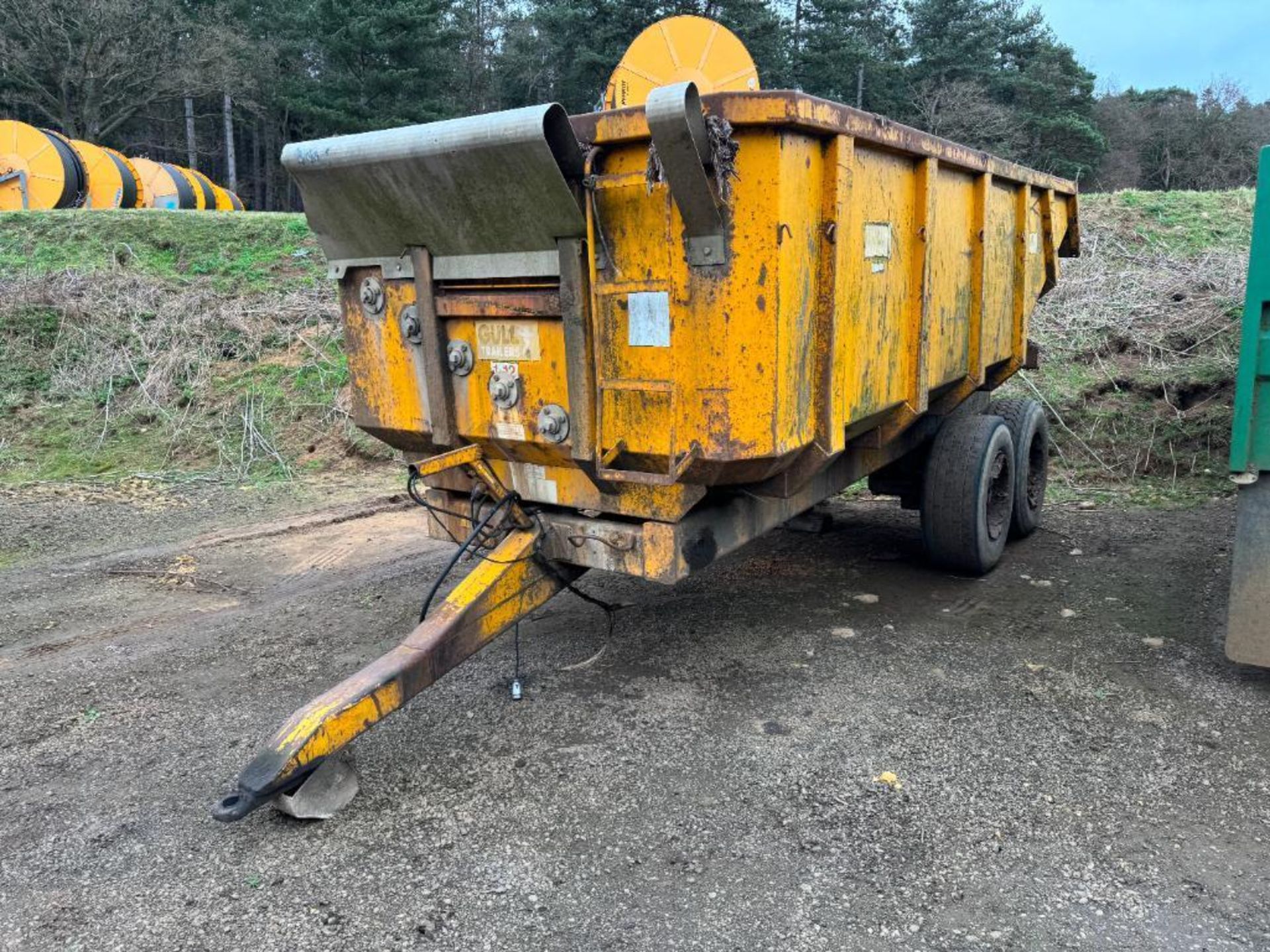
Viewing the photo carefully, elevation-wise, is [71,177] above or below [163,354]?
above

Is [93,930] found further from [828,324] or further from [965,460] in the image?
[965,460]

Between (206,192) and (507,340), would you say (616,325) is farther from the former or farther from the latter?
(206,192)

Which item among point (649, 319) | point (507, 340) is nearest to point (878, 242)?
point (649, 319)

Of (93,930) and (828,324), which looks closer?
(93,930)

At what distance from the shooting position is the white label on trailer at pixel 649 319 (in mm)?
3264

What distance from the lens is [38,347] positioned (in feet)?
34.4

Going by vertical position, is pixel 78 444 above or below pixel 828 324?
below

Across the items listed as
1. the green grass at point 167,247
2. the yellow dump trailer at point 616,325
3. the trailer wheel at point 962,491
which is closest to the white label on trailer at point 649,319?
the yellow dump trailer at point 616,325

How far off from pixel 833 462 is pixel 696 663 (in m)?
1.09

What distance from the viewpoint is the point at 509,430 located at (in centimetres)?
382

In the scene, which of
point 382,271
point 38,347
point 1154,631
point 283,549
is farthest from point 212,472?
point 1154,631

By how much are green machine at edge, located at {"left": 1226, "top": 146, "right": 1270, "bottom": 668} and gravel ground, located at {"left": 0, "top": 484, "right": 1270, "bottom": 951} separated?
26 centimetres

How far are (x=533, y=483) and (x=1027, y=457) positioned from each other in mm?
3357

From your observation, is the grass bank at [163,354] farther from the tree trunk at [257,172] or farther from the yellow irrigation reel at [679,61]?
the tree trunk at [257,172]
